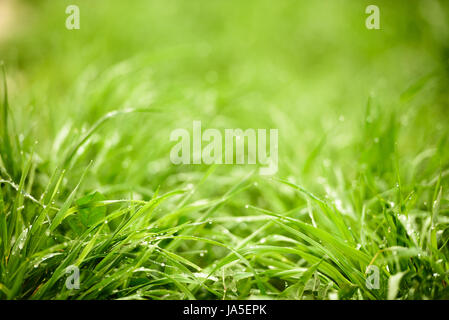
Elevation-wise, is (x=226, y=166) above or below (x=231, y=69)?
below

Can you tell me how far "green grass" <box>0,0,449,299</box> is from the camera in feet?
3.02

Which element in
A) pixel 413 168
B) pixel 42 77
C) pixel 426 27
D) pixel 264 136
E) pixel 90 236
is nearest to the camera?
pixel 90 236

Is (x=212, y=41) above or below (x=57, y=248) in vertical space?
above

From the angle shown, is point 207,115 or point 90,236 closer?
point 90,236

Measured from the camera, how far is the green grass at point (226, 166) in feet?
3.02

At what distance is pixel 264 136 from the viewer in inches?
62.6

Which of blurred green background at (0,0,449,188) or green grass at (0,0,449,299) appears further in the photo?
blurred green background at (0,0,449,188)

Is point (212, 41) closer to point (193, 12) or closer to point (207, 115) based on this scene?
point (193, 12)

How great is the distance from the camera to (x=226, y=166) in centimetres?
151

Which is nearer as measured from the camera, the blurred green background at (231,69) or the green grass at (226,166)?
the green grass at (226,166)

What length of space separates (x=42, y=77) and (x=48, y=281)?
1.38 metres

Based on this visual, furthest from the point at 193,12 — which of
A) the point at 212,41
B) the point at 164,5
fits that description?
the point at 212,41

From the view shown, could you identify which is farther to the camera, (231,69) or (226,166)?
(231,69)
